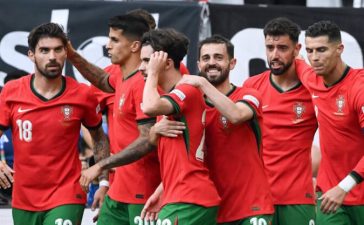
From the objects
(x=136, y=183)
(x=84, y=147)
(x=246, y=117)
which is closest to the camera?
(x=246, y=117)

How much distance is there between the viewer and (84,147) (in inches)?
594

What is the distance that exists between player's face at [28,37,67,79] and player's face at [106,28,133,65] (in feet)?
1.57

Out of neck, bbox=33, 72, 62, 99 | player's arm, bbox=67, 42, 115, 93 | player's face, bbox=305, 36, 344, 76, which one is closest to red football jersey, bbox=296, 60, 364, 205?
player's face, bbox=305, 36, 344, 76

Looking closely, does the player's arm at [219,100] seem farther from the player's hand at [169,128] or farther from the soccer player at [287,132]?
the soccer player at [287,132]

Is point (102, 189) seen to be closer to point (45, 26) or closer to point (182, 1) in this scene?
point (45, 26)

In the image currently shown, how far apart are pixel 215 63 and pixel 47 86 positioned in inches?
68.0

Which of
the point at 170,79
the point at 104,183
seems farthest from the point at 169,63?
the point at 104,183

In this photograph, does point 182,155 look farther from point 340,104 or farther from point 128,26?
point 128,26

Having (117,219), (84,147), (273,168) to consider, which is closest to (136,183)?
(117,219)

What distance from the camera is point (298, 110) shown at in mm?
10953

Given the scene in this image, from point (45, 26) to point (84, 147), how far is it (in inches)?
172

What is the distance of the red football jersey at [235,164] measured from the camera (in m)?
9.84

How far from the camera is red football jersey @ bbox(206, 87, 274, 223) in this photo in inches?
388

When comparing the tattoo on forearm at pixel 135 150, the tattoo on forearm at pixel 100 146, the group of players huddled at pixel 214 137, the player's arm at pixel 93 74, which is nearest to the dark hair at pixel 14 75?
the player's arm at pixel 93 74
